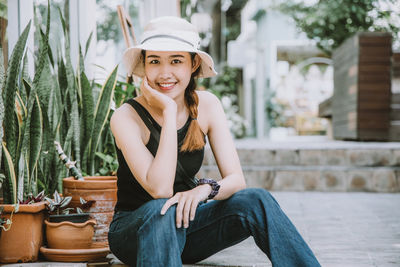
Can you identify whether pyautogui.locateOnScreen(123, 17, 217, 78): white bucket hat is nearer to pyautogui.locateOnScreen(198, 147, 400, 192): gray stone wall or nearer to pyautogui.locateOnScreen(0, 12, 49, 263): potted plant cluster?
pyautogui.locateOnScreen(0, 12, 49, 263): potted plant cluster

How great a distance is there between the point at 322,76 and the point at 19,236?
1222 cm

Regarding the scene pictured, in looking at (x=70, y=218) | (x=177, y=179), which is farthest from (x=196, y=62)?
(x=70, y=218)

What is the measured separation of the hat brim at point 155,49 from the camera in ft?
6.18

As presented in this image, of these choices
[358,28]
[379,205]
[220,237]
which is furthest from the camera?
[358,28]

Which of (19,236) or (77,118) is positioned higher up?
(77,118)

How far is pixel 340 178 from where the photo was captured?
4844mm

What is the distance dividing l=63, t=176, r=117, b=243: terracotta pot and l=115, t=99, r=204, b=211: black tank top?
27 cm

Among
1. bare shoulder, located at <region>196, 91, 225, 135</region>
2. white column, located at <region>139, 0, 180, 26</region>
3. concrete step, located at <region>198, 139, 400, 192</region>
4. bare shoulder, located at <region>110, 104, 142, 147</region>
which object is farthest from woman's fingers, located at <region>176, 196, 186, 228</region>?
white column, located at <region>139, 0, 180, 26</region>

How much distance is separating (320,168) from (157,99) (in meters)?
3.35

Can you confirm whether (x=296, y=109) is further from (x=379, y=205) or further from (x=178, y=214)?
(x=178, y=214)

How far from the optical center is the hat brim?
188 centimetres

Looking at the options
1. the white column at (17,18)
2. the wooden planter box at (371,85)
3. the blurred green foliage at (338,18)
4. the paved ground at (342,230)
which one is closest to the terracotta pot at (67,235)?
the paved ground at (342,230)

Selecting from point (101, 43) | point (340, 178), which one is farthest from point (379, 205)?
point (101, 43)

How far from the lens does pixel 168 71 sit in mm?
1958
